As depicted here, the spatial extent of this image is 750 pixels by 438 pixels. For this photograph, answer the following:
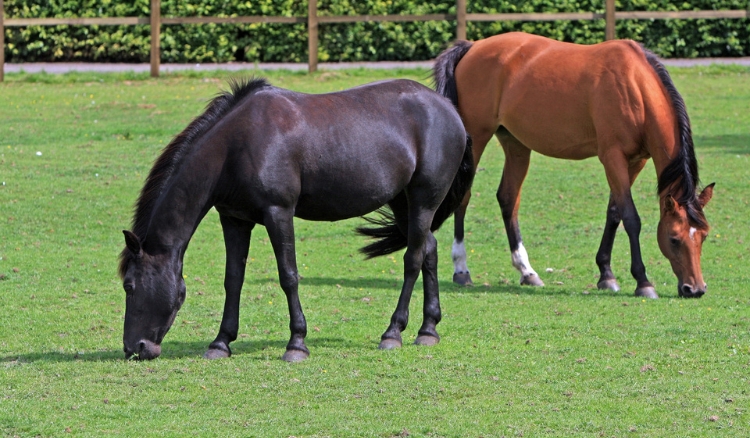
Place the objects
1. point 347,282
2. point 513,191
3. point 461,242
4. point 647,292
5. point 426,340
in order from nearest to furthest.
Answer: point 426,340, point 647,292, point 347,282, point 461,242, point 513,191

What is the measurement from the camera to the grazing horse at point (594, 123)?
30.8 ft

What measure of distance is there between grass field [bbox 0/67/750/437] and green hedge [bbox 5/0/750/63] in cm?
580

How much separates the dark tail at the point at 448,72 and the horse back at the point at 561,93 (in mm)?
72

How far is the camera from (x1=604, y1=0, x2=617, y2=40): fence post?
1934 centimetres

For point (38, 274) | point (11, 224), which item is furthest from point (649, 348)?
point (11, 224)

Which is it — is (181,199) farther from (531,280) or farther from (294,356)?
(531,280)

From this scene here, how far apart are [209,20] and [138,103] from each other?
2287mm

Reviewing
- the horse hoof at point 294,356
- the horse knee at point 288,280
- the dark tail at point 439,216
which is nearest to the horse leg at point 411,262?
the dark tail at point 439,216

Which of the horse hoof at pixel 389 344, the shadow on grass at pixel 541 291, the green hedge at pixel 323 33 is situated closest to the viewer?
the horse hoof at pixel 389 344

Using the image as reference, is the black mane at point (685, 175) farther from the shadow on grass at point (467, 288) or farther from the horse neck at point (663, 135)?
the shadow on grass at point (467, 288)

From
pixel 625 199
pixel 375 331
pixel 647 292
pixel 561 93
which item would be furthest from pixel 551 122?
pixel 375 331

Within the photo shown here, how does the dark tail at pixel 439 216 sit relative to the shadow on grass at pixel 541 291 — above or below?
above

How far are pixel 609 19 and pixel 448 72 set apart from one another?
30.4 ft

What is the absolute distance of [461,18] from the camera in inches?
763
